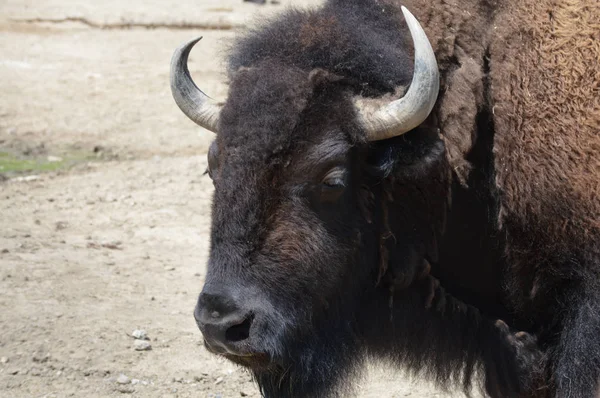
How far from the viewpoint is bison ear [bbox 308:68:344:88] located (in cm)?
412

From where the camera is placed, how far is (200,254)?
25.3ft

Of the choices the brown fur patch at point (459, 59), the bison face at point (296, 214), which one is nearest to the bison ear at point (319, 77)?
the bison face at point (296, 214)

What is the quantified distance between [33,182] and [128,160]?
3.84 ft

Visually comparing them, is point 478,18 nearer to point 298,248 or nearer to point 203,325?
point 298,248

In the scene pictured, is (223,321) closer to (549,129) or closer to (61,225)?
(549,129)

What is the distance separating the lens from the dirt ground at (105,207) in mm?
5797

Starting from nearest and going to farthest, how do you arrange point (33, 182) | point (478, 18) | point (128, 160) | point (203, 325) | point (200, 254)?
point (203, 325)
point (478, 18)
point (200, 254)
point (33, 182)
point (128, 160)

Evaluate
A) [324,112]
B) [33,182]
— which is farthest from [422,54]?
[33,182]

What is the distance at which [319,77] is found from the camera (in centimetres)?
413

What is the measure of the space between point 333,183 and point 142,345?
96.6 inches

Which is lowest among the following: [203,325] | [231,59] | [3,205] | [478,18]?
[3,205]

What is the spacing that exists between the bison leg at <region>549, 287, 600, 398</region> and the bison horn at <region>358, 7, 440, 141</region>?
1.06 meters

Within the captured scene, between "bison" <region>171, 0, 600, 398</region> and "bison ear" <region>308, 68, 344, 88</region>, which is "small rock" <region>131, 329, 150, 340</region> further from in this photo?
"bison ear" <region>308, 68, 344, 88</region>

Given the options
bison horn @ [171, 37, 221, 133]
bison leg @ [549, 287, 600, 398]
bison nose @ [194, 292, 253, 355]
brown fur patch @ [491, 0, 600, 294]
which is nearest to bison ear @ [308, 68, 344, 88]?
bison horn @ [171, 37, 221, 133]
